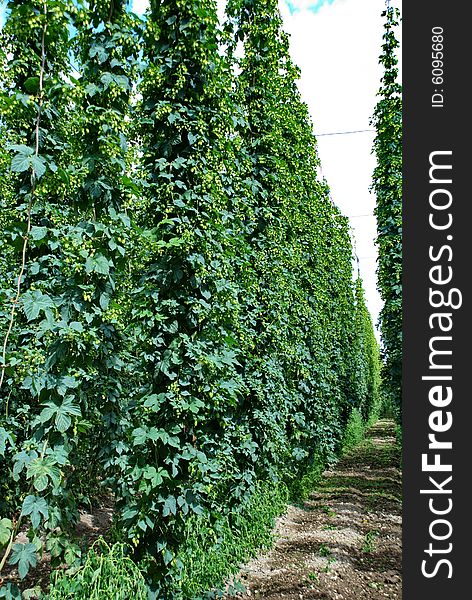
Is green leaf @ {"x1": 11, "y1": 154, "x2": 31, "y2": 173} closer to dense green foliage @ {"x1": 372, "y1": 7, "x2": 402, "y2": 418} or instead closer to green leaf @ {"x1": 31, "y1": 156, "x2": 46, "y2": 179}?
green leaf @ {"x1": 31, "y1": 156, "x2": 46, "y2": 179}

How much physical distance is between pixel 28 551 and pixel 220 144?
10.5ft

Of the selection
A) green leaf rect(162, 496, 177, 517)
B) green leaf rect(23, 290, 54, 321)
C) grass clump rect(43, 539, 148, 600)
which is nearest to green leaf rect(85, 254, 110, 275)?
green leaf rect(23, 290, 54, 321)

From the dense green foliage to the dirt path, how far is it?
98.9 inches

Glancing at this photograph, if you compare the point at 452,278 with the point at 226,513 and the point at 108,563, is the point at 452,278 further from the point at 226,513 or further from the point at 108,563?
the point at 226,513

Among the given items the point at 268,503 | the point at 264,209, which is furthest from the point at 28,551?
the point at 264,209

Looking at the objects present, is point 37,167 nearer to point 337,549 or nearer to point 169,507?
point 169,507

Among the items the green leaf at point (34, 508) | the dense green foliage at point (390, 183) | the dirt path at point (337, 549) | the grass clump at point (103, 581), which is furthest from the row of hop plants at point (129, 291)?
the dense green foliage at point (390, 183)

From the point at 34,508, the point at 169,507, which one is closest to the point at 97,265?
the point at 34,508

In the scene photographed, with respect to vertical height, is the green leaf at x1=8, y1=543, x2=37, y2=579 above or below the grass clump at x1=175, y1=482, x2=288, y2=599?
above

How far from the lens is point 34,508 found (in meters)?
3.03

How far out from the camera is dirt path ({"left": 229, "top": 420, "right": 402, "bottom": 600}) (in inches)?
201

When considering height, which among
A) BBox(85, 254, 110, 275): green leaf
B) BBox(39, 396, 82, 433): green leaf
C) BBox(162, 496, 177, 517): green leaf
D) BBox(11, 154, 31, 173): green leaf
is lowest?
BBox(162, 496, 177, 517): green leaf

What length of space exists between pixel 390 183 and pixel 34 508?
286 inches

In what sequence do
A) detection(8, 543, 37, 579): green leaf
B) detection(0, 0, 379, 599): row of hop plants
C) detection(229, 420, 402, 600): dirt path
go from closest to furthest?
detection(8, 543, 37, 579): green leaf < detection(0, 0, 379, 599): row of hop plants < detection(229, 420, 402, 600): dirt path
